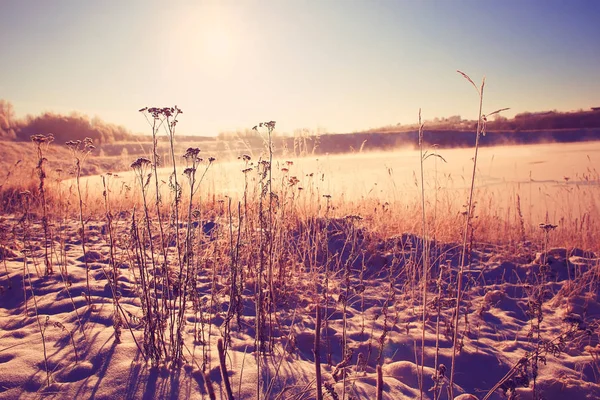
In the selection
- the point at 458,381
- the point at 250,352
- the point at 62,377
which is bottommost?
the point at 458,381

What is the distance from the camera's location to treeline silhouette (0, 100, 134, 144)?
2331 centimetres

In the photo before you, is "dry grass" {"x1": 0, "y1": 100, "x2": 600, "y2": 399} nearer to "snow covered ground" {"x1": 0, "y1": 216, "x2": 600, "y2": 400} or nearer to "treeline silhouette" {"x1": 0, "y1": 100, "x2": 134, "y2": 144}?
"snow covered ground" {"x1": 0, "y1": 216, "x2": 600, "y2": 400}

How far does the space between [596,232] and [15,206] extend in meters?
9.68

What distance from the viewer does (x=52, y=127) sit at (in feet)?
80.5

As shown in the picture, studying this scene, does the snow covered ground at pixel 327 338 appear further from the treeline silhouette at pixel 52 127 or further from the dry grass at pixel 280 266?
the treeline silhouette at pixel 52 127

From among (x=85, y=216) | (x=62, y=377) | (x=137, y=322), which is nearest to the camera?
(x=62, y=377)

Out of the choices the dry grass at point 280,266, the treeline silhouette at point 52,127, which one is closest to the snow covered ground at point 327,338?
the dry grass at point 280,266

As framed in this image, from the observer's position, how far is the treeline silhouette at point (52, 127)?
2331 centimetres

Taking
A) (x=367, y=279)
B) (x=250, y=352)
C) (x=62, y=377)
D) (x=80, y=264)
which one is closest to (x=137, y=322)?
(x=62, y=377)

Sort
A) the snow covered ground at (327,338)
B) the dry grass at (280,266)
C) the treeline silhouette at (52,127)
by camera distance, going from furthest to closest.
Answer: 1. the treeline silhouette at (52,127)
2. the dry grass at (280,266)
3. the snow covered ground at (327,338)

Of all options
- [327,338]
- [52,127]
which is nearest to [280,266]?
[327,338]

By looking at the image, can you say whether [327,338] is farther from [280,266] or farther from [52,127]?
[52,127]

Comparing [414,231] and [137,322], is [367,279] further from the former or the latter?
[137,322]

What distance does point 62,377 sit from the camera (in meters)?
1.99
